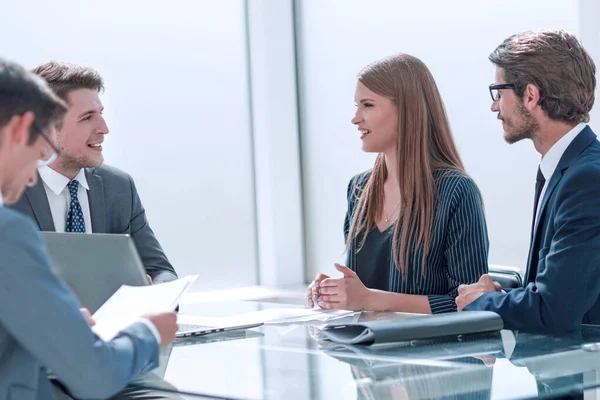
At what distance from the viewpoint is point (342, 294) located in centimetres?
276

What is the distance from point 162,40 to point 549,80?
3.48 m

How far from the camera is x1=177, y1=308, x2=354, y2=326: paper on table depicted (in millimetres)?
2537

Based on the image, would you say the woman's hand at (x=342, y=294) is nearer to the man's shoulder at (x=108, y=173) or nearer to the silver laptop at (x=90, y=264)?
the silver laptop at (x=90, y=264)

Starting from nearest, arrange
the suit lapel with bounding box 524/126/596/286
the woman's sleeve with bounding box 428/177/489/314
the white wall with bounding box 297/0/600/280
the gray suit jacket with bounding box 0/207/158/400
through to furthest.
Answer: the gray suit jacket with bounding box 0/207/158/400 < the suit lapel with bounding box 524/126/596/286 < the woman's sleeve with bounding box 428/177/489/314 < the white wall with bounding box 297/0/600/280

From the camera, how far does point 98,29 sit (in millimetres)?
5367

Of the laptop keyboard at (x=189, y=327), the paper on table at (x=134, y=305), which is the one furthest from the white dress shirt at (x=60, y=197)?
the paper on table at (x=134, y=305)

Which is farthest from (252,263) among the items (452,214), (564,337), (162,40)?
(564,337)

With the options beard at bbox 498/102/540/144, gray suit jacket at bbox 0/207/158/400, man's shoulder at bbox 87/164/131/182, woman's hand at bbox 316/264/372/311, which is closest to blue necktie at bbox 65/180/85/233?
man's shoulder at bbox 87/164/131/182

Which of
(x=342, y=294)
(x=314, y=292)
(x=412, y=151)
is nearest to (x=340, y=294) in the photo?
(x=342, y=294)

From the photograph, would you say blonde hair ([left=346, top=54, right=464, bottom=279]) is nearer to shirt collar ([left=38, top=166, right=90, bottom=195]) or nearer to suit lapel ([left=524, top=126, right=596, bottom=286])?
suit lapel ([left=524, top=126, right=596, bottom=286])

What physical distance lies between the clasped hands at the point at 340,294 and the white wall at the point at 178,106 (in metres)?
2.93

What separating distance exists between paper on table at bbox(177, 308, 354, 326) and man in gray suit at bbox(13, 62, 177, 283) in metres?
0.55

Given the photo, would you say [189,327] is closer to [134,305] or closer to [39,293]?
[134,305]

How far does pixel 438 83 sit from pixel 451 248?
7.46 feet
